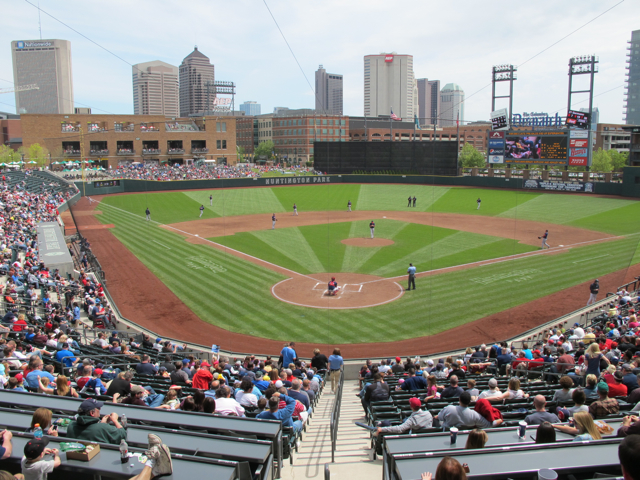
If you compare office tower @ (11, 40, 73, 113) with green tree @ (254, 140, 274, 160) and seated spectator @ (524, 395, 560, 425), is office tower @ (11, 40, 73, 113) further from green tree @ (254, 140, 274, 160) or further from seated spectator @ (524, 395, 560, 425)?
seated spectator @ (524, 395, 560, 425)

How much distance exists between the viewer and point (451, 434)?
5.03m

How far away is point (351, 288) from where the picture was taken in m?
25.7

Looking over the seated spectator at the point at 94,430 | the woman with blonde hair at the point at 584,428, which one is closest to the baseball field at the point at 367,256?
the woman with blonde hair at the point at 584,428

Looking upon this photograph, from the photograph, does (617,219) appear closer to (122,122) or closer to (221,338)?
(221,338)

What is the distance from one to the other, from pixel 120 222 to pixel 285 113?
366 ft

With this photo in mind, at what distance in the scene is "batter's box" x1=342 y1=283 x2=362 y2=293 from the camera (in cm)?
2525

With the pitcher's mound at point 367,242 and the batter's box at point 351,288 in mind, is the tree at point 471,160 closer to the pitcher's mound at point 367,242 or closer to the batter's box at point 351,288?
the pitcher's mound at point 367,242

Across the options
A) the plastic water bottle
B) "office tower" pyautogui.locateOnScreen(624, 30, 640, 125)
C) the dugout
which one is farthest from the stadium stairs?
"office tower" pyautogui.locateOnScreen(624, 30, 640, 125)

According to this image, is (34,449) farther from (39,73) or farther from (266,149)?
(39,73)

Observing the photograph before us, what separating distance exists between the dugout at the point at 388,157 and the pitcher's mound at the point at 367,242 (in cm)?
3972

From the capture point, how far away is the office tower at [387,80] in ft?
518

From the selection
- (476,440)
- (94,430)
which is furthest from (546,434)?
(94,430)

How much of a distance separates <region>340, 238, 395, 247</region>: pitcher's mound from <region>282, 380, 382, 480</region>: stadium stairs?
2458 centimetres

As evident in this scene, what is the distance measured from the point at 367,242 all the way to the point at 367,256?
4.68m
